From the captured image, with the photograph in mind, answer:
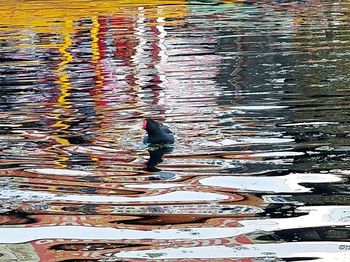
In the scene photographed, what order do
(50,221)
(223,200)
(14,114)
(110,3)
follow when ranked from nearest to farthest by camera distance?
(50,221) → (223,200) → (14,114) → (110,3)

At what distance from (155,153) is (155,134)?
313 mm

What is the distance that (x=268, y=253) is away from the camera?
662 cm

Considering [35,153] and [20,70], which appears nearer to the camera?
[35,153]

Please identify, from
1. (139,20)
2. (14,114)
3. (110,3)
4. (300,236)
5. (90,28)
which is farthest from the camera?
(110,3)

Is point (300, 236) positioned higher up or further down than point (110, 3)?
higher up

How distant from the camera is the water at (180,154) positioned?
279 inches

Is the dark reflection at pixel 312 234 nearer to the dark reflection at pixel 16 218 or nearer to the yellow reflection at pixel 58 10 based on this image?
the dark reflection at pixel 16 218

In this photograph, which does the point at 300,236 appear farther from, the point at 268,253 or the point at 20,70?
the point at 20,70

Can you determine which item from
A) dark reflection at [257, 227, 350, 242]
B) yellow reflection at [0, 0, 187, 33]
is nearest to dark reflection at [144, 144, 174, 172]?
dark reflection at [257, 227, 350, 242]

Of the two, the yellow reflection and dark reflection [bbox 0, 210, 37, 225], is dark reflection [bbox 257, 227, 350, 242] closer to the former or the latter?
dark reflection [bbox 0, 210, 37, 225]

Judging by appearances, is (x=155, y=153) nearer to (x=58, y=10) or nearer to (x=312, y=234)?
(x=312, y=234)

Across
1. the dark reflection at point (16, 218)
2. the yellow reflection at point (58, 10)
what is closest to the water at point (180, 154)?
the dark reflection at point (16, 218)

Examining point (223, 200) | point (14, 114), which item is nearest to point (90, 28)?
point (14, 114)

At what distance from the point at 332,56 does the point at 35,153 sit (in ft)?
34.8
